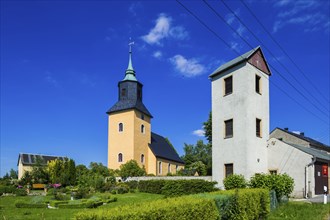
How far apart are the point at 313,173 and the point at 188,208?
60.3 ft

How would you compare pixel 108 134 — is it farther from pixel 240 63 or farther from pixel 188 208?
pixel 188 208

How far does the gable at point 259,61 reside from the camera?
77.6 ft

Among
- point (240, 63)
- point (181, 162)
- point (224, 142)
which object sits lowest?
point (181, 162)

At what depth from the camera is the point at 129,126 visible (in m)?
43.9

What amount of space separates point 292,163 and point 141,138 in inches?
1016

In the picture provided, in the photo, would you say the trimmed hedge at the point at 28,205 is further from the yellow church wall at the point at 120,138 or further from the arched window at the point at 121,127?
the arched window at the point at 121,127

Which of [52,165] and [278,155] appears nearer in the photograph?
[278,155]

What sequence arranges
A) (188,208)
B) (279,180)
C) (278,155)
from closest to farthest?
(188,208) < (279,180) < (278,155)

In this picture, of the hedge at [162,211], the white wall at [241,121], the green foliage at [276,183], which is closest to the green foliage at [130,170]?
the white wall at [241,121]

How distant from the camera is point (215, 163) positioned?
79.7 ft

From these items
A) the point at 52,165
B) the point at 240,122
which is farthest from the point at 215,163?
the point at 52,165

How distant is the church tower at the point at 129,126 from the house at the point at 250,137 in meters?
20.6

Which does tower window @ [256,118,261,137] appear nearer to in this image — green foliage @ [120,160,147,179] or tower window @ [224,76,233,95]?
tower window @ [224,76,233,95]

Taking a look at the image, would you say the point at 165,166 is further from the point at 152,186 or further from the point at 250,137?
the point at 250,137
